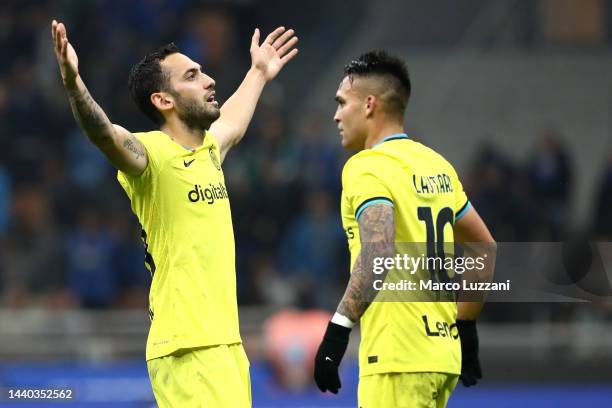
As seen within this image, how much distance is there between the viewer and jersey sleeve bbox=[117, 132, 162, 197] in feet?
18.1

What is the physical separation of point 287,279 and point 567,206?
3224mm

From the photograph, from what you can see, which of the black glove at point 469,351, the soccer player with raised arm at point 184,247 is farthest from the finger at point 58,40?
the black glove at point 469,351

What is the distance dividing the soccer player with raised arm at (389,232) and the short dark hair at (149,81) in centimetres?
85

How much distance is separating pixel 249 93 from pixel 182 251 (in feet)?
4.49

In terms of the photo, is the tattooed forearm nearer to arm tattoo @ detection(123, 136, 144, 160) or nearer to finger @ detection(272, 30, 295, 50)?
arm tattoo @ detection(123, 136, 144, 160)

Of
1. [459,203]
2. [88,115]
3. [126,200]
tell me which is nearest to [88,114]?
[88,115]

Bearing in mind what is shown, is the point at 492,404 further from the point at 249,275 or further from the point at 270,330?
the point at 249,275

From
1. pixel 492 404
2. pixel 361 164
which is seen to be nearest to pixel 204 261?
pixel 361 164

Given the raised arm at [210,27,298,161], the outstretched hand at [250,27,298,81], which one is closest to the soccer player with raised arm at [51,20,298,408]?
the raised arm at [210,27,298,161]

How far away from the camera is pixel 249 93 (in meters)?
6.59

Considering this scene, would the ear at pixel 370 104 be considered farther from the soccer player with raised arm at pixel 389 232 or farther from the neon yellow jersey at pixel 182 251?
the neon yellow jersey at pixel 182 251

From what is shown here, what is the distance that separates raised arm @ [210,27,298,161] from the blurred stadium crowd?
5287 millimetres

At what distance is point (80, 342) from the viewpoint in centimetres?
1210

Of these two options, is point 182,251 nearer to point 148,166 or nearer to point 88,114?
point 148,166
